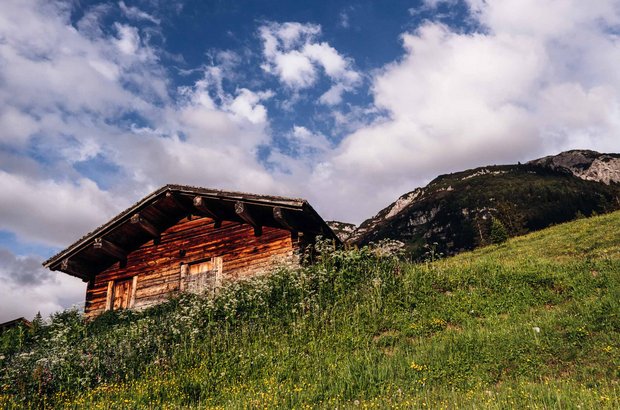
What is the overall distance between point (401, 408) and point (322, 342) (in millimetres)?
4681

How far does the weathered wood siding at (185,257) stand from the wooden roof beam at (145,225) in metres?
0.35

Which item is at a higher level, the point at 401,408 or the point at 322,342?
the point at 322,342

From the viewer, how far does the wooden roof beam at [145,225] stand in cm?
1892

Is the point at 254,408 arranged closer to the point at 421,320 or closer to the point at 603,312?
the point at 421,320

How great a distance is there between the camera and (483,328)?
1053cm

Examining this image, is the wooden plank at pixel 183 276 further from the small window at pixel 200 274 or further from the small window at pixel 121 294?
the small window at pixel 121 294

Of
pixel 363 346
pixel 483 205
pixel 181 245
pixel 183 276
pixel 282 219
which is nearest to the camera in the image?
pixel 363 346

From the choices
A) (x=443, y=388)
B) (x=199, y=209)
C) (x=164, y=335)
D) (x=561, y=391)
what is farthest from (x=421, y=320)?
(x=199, y=209)

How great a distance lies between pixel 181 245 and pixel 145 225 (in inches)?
71.0

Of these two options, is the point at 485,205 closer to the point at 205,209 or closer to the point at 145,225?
the point at 205,209

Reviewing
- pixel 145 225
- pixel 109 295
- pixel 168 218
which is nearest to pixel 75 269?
pixel 109 295

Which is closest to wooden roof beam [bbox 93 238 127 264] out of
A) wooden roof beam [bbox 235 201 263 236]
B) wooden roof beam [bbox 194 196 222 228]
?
wooden roof beam [bbox 194 196 222 228]

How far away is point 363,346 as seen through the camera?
10586 millimetres

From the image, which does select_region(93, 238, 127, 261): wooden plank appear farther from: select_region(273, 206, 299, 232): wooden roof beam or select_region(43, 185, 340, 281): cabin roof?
select_region(273, 206, 299, 232): wooden roof beam
